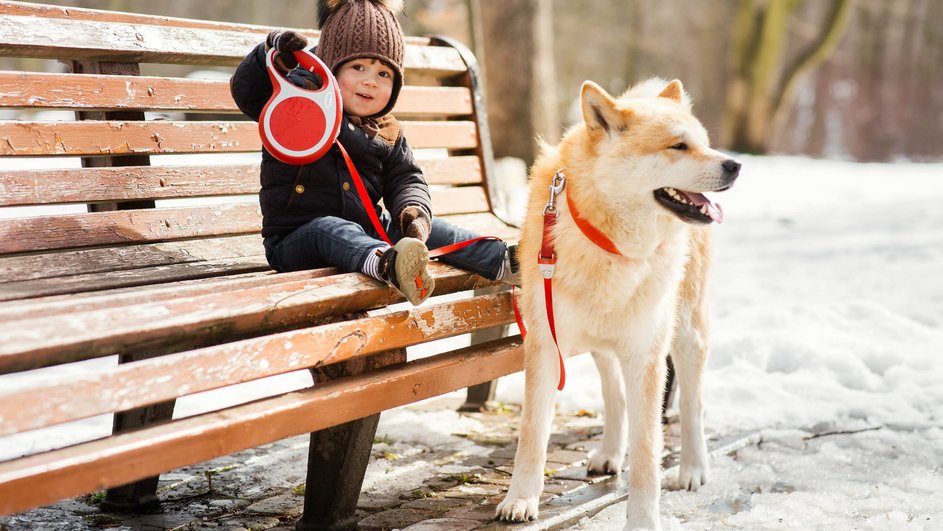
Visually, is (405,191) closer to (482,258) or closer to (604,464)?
(482,258)

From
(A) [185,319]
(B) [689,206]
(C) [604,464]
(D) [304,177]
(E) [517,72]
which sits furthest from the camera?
(E) [517,72]

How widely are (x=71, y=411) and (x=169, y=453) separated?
27 centimetres

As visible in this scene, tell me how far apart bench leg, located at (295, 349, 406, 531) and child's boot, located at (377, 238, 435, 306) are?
251 millimetres

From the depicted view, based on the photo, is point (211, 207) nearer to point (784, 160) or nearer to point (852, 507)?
point (852, 507)

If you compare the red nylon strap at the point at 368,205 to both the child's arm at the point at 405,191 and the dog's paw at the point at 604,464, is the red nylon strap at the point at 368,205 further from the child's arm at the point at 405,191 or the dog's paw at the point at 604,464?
the dog's paw at the point at 604,464

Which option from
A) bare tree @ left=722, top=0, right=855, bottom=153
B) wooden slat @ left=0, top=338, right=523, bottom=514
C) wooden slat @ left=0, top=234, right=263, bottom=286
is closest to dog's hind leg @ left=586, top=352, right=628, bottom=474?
wooden slat @ left=0, top=338, right=523, bottom=514

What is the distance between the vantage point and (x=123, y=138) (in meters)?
3.51

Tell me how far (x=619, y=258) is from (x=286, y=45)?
1325 millimetres

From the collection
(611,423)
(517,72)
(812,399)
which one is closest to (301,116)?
(611,423)

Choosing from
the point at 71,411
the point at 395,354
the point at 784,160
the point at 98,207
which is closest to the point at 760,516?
the point at 395,354

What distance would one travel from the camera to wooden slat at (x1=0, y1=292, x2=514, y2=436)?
195cm

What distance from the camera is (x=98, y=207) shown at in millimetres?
3570

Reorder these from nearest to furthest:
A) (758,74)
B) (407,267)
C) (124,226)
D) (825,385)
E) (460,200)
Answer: (407,267) < (124,226) < (460,200) < (825,385) < (758,74)

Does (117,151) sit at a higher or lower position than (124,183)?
higher
